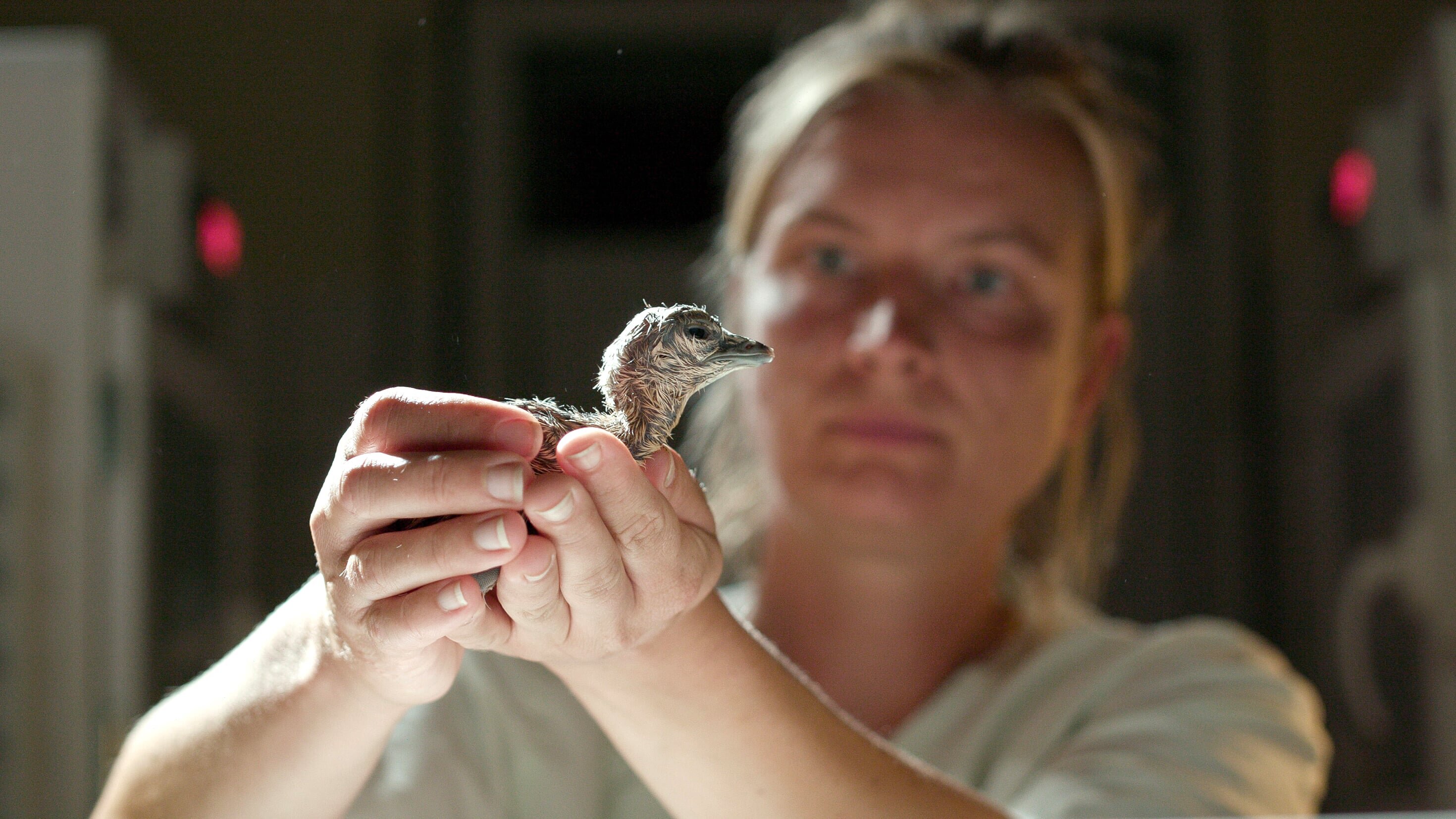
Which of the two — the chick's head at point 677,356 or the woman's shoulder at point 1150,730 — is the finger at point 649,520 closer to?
the chick's head at point 677,356

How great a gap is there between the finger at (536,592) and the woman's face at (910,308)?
204 mm

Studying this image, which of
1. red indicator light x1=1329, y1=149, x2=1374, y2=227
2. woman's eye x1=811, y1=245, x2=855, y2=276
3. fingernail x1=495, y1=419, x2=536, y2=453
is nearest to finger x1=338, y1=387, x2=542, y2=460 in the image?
fingernail x1=495, y1=419, x2=536, y2=453

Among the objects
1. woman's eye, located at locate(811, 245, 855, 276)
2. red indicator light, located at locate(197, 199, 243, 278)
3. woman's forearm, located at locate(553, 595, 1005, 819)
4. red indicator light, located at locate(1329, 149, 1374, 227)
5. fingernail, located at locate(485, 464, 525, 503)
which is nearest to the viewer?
fingernail, located at locate(485, 464, 525, 503)

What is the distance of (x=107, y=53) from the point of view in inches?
26.1

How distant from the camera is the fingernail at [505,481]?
0.31m

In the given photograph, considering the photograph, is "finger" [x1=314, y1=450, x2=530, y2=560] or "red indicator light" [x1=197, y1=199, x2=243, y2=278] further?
"red indicator light" [x1=197, y1=199, x2=243, y2=278]

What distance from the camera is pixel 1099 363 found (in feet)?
2.14

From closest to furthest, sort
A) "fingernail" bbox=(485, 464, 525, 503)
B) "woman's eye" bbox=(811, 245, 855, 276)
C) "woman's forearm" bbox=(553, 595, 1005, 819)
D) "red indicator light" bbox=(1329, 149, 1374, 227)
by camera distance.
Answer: "fingernail" bbox=(485, 464, 525, 503)
"woman's forearm" bbox=(553, 595, 1005, 819)
"woman's eye" bbox=(811, 245, 855, 276)
"red indicator light" bbox=(1329, 149, 1374, 227)

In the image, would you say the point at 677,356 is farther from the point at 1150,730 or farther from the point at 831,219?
the point at 1150,730

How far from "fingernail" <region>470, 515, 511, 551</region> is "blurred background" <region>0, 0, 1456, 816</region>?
99 millimetres

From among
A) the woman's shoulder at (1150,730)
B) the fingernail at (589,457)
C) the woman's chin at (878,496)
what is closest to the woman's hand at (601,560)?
the fingernail at (589,457)

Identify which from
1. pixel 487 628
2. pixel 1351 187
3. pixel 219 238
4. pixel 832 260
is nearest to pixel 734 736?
pixel 487 628

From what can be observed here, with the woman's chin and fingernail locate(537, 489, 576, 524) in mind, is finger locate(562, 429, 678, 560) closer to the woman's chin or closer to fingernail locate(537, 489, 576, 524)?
fingernail locate(537, 489, 576, 524)

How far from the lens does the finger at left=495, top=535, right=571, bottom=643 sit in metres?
0.32
